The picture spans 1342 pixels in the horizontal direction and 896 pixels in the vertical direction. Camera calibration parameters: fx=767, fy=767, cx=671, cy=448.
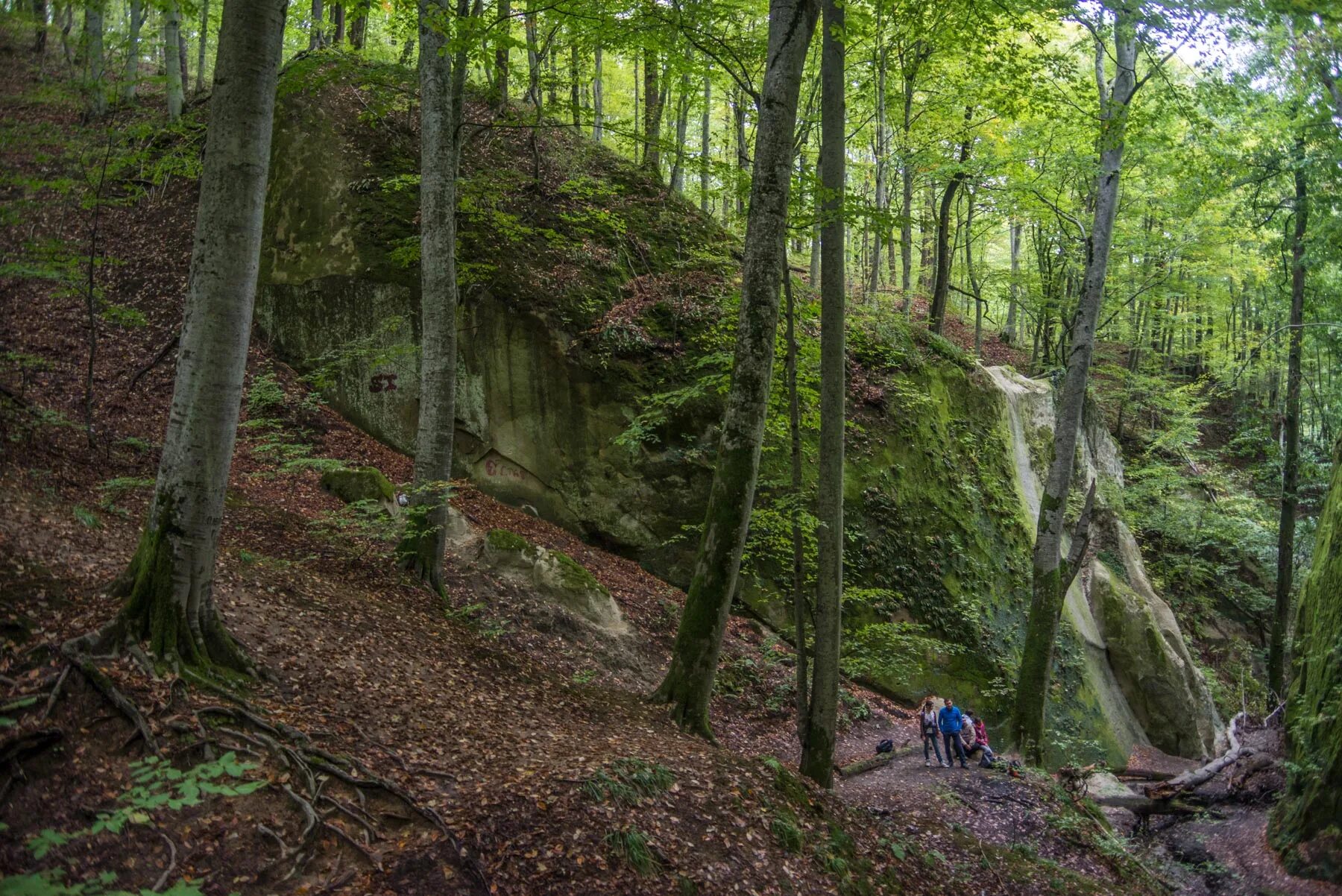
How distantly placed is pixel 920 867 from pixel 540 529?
24.7 feet

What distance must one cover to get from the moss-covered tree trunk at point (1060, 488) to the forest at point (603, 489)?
79 millimetres

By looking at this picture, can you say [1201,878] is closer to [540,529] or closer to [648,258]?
[540,529]

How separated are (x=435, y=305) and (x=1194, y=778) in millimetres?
13625

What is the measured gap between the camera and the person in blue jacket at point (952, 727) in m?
10.6

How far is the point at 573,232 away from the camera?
14.6m

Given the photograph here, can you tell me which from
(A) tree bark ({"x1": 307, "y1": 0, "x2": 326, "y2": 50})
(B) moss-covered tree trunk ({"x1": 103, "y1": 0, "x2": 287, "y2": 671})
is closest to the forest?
(B) moss-covered tree trunk ({"x1": 103, "y1": 0, "x2": 287, "y2": 671})

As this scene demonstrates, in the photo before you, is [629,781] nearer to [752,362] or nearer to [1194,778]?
[752,362]

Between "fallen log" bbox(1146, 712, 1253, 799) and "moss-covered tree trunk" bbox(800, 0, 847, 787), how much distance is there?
303 inches

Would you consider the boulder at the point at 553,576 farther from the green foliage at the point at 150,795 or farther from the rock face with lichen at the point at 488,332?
the green foliage at the point at 150,795

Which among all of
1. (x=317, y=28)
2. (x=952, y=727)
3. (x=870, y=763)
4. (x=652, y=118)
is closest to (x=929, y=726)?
(x=952, y=727)

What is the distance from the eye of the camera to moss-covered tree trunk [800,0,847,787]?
7.80 m

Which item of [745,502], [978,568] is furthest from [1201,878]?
[745,502]

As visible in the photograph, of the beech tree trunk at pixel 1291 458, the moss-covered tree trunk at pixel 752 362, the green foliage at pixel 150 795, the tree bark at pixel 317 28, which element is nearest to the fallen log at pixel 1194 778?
the beech tree trunk at pixel 1291 458

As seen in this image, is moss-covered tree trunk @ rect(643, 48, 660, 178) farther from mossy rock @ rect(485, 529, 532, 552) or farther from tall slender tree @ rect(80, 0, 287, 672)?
tall slender tree @ rect(80, 0, 287, 672)
